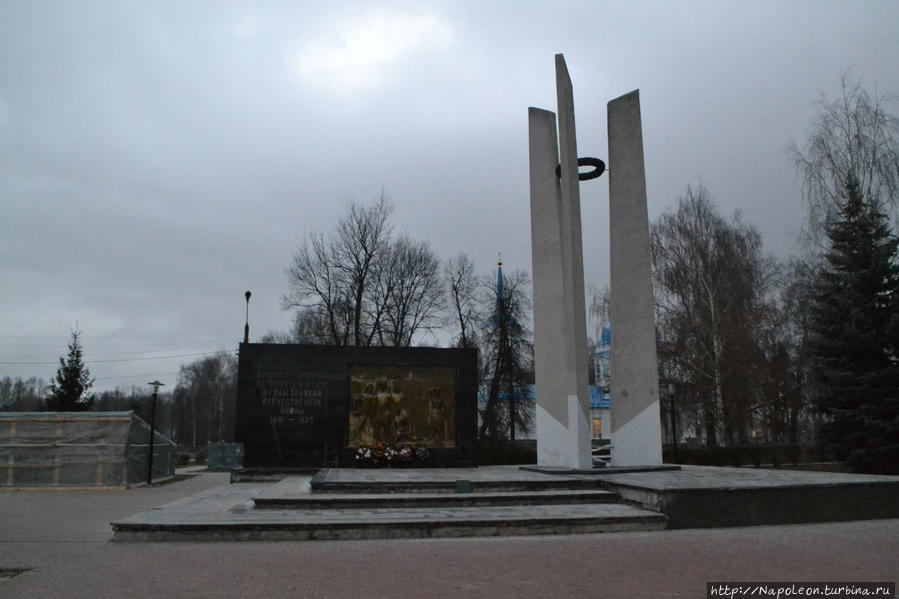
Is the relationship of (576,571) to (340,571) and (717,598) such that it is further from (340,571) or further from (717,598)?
(340,571)

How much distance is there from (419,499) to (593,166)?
9103mm

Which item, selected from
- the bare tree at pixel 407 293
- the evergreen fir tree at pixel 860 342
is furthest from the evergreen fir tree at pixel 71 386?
the evergreen fir tree at pixel 860 342

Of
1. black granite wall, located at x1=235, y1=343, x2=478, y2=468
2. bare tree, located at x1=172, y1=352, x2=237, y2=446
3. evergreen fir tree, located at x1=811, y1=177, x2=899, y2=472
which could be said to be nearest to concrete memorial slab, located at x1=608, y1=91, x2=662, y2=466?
black granite wall, located at x1=235, y1=343, x2=478, y2=468

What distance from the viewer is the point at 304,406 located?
17.5 metres

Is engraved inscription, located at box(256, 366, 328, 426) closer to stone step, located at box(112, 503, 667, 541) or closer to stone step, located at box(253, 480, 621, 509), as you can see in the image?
stone step, located at box(253, 480, 621, 509)

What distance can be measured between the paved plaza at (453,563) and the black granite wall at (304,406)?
7193 millimetres

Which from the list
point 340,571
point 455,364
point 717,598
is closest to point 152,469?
point 455,364

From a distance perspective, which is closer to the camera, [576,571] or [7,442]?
[576,571]

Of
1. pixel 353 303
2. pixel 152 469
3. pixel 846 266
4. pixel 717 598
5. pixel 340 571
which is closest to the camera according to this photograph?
pixel 717 598

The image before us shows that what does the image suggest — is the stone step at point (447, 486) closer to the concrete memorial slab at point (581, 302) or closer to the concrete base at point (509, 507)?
the concrete base at point (509, 507)

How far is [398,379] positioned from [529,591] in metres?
12.4

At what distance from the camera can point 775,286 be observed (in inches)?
1136

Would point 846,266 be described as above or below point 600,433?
above

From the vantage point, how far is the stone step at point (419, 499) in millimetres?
10508
